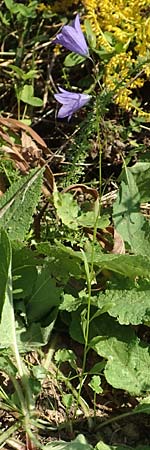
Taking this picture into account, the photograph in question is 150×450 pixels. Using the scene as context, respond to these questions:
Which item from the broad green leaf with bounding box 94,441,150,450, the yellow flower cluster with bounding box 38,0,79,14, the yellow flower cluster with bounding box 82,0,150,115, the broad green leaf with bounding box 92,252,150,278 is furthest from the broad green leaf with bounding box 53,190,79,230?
the yellow flower cluster with bounding box 38,0,79,14

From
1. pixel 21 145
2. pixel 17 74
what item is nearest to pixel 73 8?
pixel 17 74

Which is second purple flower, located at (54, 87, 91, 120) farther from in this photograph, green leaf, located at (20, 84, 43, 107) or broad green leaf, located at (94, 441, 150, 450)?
broad green leaf, located at (94, 441, 150, 450)

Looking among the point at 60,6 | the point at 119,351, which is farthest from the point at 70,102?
the point at 60,6

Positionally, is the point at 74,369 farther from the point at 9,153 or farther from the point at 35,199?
the point at 9,153

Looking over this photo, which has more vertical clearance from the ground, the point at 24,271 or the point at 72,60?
the point at 72,60

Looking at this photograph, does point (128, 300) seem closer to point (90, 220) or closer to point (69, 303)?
point (69, 303)

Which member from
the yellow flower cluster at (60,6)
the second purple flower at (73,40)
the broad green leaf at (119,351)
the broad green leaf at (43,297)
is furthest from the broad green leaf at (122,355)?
the yellow flower cluster at (60,6)

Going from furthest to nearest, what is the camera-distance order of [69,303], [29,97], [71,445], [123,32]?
[29,97] < [123,32] < [69,303] < [71,445]
